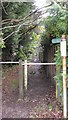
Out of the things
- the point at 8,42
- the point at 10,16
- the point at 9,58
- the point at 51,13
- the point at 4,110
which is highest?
the point at 10,16

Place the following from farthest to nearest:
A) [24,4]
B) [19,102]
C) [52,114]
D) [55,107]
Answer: [24,4], [19,102], [55,107], [52,114]

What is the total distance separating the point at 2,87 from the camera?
3732 millimetres

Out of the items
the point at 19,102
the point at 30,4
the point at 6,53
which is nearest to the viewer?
the point at 19,102

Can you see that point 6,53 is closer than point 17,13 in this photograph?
No

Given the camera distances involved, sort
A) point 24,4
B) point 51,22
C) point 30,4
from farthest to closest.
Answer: point 30,4 → point 24,4 → point 51,22

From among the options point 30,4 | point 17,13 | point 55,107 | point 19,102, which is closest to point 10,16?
point 17,13

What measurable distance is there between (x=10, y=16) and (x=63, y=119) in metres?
2.97

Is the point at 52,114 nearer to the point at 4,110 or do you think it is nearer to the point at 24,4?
the point at 4,110

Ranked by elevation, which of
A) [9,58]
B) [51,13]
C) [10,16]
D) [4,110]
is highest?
[10,16]

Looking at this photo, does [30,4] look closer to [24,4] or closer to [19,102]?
[24,4]

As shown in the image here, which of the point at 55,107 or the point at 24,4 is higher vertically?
the point at 24,4

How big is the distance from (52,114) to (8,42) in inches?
121

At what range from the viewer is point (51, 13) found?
7.01ft

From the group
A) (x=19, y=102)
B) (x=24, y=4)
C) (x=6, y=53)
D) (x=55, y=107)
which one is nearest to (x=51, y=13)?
(x=55, y=107)
